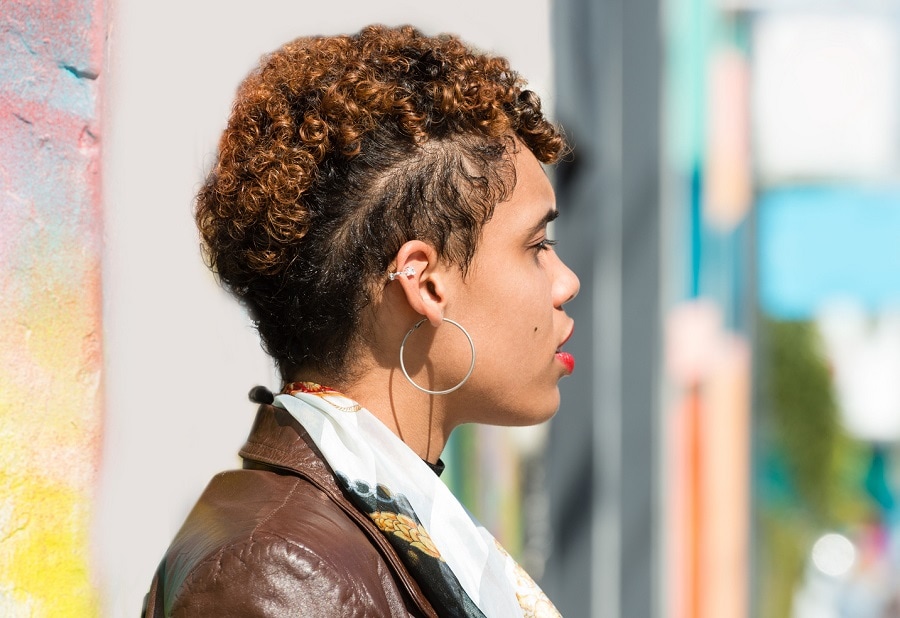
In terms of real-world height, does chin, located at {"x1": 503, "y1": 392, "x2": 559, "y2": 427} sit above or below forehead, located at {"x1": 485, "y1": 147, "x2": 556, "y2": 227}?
below

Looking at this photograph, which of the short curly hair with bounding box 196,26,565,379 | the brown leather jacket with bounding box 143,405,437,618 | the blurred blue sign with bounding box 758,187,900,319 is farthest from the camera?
the blurred blue sign with bounding box 758,187,900,319

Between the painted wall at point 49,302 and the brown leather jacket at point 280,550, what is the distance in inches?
6.7

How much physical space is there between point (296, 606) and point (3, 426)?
496 millimetres

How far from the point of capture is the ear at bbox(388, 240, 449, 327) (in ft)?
4.99

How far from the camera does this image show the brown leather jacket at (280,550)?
1.19 m

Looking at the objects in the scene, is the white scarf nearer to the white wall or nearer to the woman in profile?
the woman in profile

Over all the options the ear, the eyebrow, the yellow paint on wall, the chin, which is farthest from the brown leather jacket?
the eyebrow

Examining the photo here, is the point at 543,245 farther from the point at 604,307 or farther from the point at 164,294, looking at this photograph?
the point at 604,307

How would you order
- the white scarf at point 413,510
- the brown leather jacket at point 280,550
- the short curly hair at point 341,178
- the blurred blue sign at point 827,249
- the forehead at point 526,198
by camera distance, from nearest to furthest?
the brown leather jacket at point 280,550 → the white scarf at point 413,510 → the short curly hair at point 341,178 → the forehead at point 526,198 → the blurred blue sign at point 827,249

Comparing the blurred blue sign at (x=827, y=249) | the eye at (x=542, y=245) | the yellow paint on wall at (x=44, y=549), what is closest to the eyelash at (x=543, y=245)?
the eye at (x=542, y=245)

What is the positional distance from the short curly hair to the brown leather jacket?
0.17 metres

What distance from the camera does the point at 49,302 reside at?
148 centimetres

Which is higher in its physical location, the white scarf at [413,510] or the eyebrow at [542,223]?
the eyebrow at [542,223]

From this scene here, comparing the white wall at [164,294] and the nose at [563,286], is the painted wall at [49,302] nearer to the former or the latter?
the white wall at [164,294]
